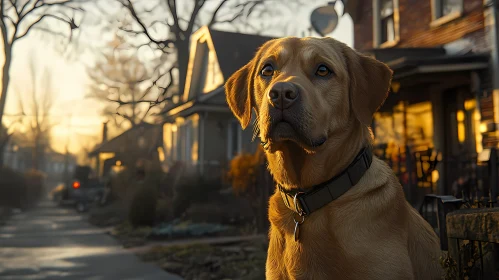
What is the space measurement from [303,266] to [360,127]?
834 millimetres

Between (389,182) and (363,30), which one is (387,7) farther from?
(389,182)

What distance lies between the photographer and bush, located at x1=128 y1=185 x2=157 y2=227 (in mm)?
12805

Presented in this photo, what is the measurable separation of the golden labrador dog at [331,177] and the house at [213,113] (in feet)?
55.4

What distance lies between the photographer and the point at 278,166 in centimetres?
268

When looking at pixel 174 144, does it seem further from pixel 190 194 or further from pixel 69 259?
pixel 69 259

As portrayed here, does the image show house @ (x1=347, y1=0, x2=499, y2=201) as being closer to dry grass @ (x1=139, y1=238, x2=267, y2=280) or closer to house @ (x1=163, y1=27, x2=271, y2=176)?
dry grass @ (x1=139, y1=238, x2=267, y2=280)

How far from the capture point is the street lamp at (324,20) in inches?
396

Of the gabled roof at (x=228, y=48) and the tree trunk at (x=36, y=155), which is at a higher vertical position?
the gabled roof at (x=228, y=48)

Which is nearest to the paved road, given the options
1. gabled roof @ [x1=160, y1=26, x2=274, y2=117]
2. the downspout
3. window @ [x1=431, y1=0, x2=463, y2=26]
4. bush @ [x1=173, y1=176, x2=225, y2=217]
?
bush @ [x1=173, y1=176, x2=225, y2=217]

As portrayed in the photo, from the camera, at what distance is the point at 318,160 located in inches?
99.7

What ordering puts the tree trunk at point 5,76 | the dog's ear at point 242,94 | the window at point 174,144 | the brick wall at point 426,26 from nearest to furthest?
1. the dog's ear at point 242,94
2. the brick wall at point 426,26
3. the tree trunk at point 5,76
4. the window at point 174,144

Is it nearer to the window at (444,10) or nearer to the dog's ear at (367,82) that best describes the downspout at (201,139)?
the window at (444,10)

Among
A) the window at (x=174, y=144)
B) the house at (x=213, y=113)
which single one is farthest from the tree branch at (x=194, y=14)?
the window at (x=174, y=144)

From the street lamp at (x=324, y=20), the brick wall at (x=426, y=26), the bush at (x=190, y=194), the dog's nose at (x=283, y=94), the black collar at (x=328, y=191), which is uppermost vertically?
the brick wall at (x=426, y=26)
